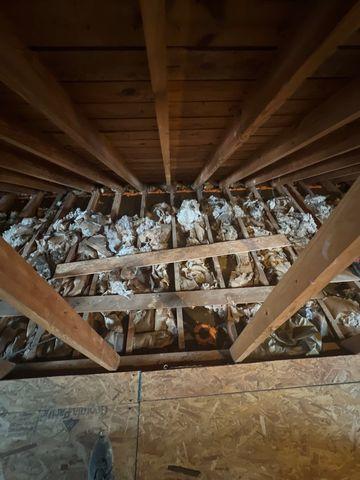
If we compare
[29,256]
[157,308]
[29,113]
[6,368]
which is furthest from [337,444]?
[29,256]

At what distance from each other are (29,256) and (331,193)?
3948 mm

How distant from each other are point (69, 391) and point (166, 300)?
3.00 ft

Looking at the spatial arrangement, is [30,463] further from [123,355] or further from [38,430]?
[123,355]

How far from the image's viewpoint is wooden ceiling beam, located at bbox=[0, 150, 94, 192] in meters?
1.85

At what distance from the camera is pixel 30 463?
4.06 feet

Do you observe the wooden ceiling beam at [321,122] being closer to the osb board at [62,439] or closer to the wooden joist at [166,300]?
the wooden joist at [166,300]

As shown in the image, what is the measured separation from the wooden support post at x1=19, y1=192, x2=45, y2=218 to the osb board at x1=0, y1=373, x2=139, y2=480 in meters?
2.21

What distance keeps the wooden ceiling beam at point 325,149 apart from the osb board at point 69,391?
6.98 feet

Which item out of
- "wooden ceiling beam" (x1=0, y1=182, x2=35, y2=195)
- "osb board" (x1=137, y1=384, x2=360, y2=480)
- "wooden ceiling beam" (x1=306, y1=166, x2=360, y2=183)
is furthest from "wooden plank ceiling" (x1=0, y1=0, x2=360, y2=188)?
"osb board" (x1=137, y1=384, x2=360, y2=480)

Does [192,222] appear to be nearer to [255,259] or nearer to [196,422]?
[255,259]

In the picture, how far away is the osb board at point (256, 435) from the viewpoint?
1.20m

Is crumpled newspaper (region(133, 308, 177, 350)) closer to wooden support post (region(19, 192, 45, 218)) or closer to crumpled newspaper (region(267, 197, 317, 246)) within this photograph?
crumpled newspaper (region(267, 197, 317, 246))

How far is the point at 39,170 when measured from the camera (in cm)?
225

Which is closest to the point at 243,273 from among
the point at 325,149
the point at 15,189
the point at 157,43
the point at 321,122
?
the point at 325,149
